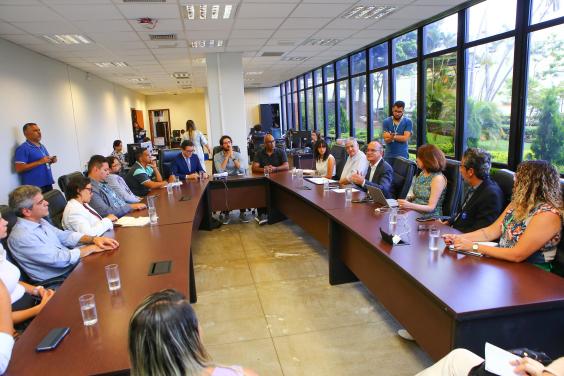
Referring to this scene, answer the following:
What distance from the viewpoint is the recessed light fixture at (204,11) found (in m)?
4.49

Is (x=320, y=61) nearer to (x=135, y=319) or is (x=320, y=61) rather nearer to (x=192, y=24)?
(x=192, y=24)

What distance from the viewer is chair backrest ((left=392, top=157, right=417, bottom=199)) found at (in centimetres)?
385

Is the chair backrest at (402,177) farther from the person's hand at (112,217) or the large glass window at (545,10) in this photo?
the person's hand at (112,217)

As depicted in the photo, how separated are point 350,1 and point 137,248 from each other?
3.67 m

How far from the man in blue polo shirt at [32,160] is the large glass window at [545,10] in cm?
Answer: 602

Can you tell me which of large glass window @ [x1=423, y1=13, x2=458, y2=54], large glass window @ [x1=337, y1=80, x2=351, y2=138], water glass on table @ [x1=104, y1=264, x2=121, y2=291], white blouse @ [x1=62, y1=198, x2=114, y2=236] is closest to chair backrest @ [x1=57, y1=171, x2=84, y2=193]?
white blouse @ [x1=62, y1=198, x2=114, y2=236]

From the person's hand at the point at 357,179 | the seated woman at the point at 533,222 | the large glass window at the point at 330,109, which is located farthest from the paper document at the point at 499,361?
the large glass window at the point at 330,109

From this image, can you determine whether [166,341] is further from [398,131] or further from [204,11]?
[398,131]

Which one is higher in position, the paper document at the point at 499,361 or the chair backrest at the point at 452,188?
the chair backrest at the point at 452,188

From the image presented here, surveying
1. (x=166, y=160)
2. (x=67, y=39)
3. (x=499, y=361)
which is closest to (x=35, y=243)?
(x=499, y=361)

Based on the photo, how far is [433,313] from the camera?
1.87m

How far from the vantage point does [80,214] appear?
285 centimetres

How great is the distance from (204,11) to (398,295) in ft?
13.1

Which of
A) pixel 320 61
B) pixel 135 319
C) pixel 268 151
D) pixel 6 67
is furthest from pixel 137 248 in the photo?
pixel 320 61
